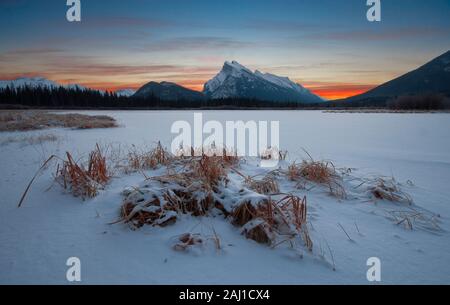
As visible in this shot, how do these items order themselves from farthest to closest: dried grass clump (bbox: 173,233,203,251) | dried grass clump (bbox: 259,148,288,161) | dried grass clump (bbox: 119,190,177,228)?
dried grass clump (bbox: 259,148,288,161) → dried grass clump (bbox: 119,190,177,228) → dried grass clump (bbox: 173,233,203,251)

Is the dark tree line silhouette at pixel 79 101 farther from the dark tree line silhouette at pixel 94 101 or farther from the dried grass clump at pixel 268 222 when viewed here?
the dried grass clump at pixel 268 222

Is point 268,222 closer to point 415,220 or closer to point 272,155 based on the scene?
point 415,220

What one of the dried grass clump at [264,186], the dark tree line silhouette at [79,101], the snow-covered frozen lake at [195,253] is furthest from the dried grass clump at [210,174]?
the dark tree line silhouette at [79,101]

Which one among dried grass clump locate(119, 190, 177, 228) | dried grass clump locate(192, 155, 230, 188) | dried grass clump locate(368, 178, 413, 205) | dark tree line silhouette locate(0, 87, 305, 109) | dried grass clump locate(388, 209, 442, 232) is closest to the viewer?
dried grass clump locate(119, 190, 177, 228)

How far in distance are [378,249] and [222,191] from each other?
1852 millimetres

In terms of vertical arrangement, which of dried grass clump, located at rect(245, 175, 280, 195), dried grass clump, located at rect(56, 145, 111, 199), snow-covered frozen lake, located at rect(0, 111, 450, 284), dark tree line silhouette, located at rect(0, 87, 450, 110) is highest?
dark tree line silhouette, located at rect(0, 87, 450, 110)

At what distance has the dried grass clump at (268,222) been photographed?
2539 millimetres

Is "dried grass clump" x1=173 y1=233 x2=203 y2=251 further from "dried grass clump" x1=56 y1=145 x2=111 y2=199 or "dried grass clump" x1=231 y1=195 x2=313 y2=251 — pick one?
"dried grass clump" x1=56 y1=145 x2=111 y2=199

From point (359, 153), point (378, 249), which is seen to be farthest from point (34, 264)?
point (359, 153)

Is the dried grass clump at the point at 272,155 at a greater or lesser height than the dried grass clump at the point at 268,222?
greater

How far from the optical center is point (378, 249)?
2.48 meters

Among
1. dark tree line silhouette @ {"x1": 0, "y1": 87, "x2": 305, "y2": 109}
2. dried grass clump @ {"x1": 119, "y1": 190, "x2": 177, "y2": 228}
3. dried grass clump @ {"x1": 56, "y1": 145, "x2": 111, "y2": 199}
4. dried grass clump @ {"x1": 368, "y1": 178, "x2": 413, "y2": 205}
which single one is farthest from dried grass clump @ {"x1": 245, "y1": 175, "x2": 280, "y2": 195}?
dark tree line silhouette @ {"x1": 0, "y1": 87, "x2": 305, "y2": 109}

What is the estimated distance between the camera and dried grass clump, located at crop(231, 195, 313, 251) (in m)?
2.54

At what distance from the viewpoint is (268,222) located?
267 cm
